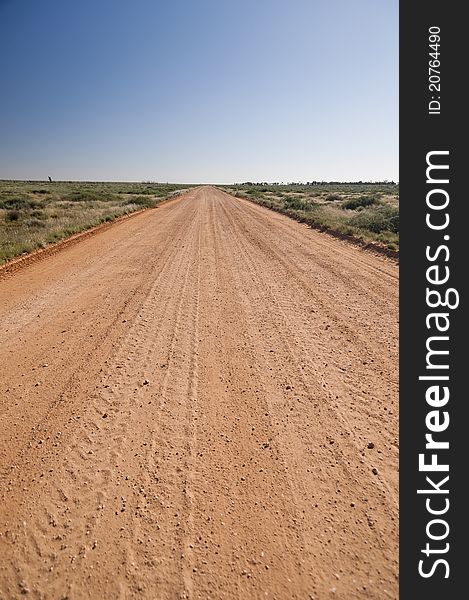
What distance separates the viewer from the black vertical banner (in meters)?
2.32

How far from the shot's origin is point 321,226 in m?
15.7

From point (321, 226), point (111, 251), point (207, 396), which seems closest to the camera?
point (207, 396)

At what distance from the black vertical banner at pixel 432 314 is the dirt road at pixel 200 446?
195 mm

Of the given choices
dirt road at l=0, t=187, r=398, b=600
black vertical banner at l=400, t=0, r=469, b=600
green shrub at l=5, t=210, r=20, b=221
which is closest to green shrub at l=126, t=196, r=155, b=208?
green shrub at l=5, t=210, r=20, b=221

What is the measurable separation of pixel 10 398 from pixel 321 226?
557 inches

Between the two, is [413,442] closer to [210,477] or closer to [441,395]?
[441,395]

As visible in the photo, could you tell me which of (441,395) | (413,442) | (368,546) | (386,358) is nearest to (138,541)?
(368,546)

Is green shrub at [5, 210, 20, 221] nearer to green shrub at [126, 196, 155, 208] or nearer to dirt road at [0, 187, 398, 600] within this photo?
green shrub at [126, 196, 155, 208]

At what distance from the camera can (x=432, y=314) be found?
352 centimetres

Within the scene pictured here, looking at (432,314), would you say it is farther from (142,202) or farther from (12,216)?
(142,202)

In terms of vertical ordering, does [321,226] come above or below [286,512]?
above

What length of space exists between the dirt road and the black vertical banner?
19 cm

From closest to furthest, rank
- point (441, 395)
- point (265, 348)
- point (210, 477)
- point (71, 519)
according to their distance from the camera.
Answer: point (71, 519) → point (210, 477) → point (441, 395) → point (265, 348)

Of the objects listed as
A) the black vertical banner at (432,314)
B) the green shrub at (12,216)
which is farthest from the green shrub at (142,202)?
the black vertical banner at (432,314)
